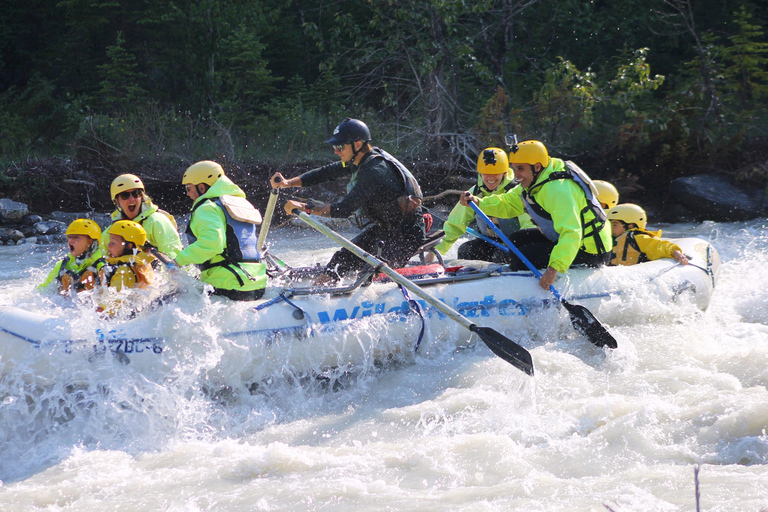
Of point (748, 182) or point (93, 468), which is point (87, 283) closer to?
point (93, 468)

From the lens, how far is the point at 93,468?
388 cm

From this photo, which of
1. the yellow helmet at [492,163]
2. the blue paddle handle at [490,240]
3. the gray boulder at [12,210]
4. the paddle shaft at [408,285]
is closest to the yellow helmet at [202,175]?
the paddle shaft at [408,285]

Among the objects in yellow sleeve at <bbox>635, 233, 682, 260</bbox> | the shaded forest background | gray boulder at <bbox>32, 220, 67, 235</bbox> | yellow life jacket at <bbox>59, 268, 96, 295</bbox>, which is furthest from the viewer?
the shaded forest background

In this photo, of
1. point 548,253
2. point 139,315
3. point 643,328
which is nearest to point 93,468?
point 139,315

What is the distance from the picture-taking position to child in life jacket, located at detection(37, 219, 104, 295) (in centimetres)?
470

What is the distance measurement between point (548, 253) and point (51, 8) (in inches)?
590

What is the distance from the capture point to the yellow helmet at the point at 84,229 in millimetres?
4832

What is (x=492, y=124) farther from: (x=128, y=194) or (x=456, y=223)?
(x=128, y=194)

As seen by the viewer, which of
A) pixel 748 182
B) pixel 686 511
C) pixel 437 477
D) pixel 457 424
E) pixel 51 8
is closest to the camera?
pixel 686 511

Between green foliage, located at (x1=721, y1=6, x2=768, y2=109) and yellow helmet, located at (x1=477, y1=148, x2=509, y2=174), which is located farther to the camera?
green foliage, located at (x1=721, y1=6, x2=768, y2=109)

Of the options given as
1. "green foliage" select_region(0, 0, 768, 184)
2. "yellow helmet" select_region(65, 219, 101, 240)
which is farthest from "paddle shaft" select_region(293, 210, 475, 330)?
"green foliage" select_region(0, 0, 768, 184)

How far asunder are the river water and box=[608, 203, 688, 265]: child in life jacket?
1.02 meters

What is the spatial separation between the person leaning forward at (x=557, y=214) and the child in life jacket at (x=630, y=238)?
2.09 ft

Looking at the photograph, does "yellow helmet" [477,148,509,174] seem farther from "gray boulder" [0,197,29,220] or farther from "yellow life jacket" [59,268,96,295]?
"gray boulder" [0,197,29,220]
